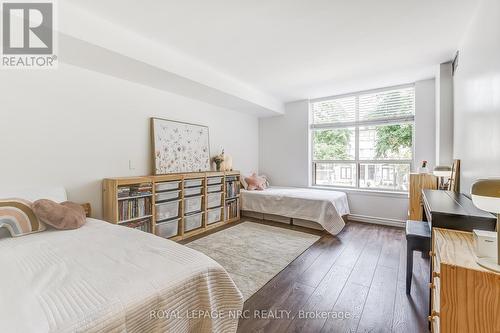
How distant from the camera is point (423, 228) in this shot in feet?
6.74

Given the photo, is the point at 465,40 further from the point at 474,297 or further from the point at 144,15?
the point at 144,15

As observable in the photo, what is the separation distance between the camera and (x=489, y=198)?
0.88 m

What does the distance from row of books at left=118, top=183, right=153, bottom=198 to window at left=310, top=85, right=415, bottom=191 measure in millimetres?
3407

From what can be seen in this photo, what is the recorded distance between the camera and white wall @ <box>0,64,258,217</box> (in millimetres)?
2100

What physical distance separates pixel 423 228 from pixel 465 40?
201cm

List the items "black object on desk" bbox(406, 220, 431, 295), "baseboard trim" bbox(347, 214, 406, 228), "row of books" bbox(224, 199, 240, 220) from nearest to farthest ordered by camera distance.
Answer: "black object on desk" bbox(406, 220, 431, 295)
"baseboard trim" bbox(347, 214, 406, 228)
"row of books" bbox(224, 199, 240, 220)

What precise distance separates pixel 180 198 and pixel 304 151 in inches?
111

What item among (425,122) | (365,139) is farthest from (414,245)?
(365,139)

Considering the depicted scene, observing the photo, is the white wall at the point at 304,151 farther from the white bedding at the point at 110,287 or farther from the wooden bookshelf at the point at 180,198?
the white bedding at the point at 110,287

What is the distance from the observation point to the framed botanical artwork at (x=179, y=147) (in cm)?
325

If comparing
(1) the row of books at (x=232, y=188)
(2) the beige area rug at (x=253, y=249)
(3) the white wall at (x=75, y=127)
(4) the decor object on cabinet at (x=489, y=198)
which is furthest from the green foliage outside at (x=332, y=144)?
(4) the decor object on cabinet at (x=489, y=198)

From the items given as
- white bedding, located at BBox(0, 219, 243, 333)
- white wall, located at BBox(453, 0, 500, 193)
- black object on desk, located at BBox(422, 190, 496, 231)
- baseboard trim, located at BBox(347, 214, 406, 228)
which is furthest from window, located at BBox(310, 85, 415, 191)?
white bedding, located at BBox(0, 219, 243, 333)

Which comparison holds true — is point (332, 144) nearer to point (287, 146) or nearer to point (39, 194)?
point (287, 146)

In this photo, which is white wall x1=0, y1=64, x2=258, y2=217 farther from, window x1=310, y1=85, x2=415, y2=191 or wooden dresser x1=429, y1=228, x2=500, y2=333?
→ wooden dresser x1=429, y1=228, x2=500, y2=333
